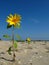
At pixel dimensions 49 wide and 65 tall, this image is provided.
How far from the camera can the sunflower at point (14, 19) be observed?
5.73 metres

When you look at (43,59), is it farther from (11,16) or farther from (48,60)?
(11,16)

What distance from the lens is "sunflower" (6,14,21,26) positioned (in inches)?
226

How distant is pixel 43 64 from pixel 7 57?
52.6 inches

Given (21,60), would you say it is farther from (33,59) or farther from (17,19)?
(17,19)

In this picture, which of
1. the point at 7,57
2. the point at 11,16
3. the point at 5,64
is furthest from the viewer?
the point at 7,57

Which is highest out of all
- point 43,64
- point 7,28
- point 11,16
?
point 11,16

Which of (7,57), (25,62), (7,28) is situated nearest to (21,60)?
(25,62)

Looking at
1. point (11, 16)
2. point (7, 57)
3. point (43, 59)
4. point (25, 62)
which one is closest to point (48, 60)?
point (43, 59)

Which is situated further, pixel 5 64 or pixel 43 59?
pixel 43 59

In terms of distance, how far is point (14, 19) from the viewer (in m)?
5.85

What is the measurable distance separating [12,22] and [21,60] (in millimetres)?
1178

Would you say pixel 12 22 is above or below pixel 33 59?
above

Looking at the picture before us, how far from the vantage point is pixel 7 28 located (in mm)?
5715

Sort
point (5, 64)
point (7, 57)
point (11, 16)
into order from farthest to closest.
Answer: point (7, 57) → point (11, 16) → point (5, 64)
